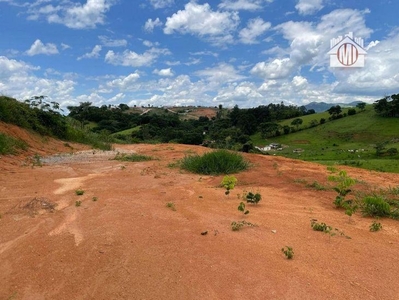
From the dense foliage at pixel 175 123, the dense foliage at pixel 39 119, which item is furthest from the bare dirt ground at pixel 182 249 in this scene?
the dense foliage at pixel 175 123

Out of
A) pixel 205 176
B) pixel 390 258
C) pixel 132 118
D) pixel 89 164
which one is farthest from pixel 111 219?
pixel 132 118

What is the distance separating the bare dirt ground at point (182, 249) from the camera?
3041 millimetres

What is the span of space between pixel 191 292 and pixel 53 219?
2.80 meters

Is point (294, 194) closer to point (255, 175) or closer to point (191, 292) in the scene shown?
point (255, 175)

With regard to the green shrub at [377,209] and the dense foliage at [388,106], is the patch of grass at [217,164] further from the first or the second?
the dense foliage at [388,106]

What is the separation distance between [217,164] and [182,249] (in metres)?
6.22

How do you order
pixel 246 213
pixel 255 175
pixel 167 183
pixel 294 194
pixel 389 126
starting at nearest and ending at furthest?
pixel 246 213, pixel 294 194, pixel 167 183, pixel 255 175, pixel 389 126

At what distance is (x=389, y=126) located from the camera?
49719 millimetres

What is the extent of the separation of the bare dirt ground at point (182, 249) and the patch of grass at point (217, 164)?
10.1 feet

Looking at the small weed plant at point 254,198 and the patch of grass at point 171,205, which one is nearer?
the patch of grass at point 171,205

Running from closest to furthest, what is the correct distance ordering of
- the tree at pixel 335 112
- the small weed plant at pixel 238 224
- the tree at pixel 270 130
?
the small weed plant at pixel 238 224 → the tree at pixel 270 130 → the tree at pixel 335 112

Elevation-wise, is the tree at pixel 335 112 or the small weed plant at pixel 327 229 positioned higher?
the tree at pixel 335 112

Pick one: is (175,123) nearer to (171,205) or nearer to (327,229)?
(171,205)

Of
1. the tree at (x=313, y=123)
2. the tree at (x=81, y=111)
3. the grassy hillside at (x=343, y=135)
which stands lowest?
the grassy hillside at (x=343, y=135)
